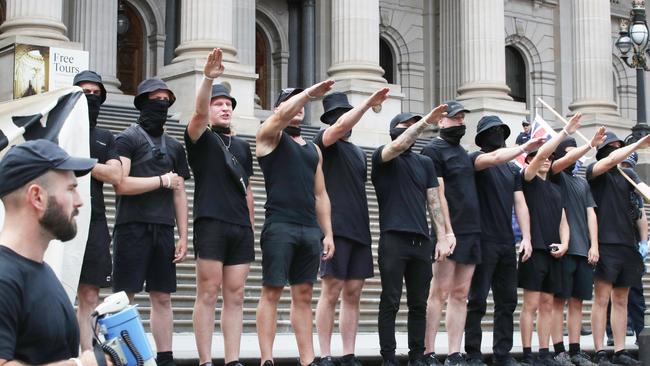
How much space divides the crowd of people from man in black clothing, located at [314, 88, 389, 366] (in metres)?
0.01

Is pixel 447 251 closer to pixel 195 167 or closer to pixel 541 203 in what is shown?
pixel 541 203

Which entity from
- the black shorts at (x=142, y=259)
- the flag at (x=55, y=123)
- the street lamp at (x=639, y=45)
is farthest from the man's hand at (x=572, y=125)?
the street lamp at (x=639, y=45)

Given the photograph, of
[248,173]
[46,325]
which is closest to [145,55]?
[248,173]

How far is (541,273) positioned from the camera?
10.1 meters

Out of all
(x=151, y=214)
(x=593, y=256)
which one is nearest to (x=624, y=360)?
(x=593, y=256)

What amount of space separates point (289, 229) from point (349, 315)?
95cm

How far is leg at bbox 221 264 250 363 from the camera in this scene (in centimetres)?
793

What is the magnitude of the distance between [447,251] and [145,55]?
18117mm

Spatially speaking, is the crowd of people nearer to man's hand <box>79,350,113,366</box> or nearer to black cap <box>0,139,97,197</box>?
black cap <box>0,139,97,197</box>

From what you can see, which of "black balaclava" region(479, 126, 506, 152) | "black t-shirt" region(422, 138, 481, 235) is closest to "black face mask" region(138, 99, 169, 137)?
"black t-shirt" region(422, 138, 481, 235)

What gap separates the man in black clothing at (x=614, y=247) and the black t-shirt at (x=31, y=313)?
7.49 m

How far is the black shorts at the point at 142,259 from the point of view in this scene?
7.80m

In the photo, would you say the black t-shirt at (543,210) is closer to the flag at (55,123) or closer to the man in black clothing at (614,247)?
the man in black clothing at (614,247)

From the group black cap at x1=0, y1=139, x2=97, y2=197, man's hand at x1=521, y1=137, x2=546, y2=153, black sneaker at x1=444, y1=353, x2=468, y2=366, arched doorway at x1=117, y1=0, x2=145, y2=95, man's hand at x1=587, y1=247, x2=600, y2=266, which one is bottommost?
black sneaker at x1=444, y1=353, x2=468, y2=366
